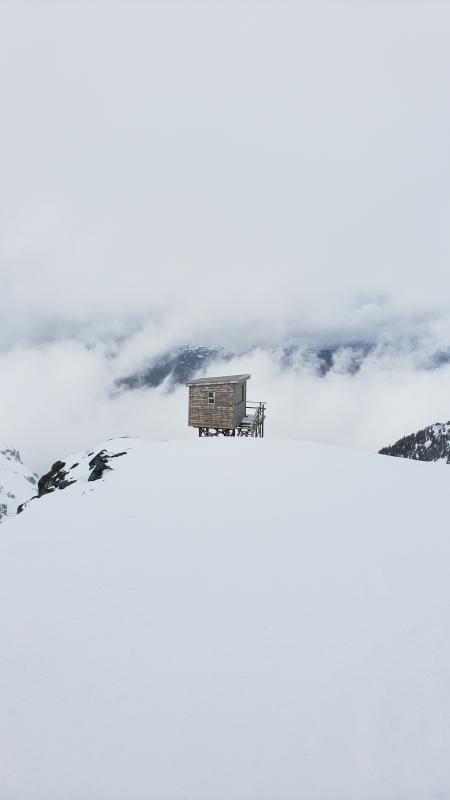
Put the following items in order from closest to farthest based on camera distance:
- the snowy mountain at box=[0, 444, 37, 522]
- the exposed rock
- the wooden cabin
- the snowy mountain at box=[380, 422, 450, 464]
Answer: the exposed rock, the wooden cabin, the snowy mountain at box=[0, 444, 37, 522], the snowy mountain at box=[380, 422, 450, 464]

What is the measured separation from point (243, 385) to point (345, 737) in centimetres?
2793

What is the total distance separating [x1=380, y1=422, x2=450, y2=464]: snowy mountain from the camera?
514 ft

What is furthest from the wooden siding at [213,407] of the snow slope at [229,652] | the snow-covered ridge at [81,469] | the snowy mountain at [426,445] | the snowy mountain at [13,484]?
the snowy mountain at [426,445]

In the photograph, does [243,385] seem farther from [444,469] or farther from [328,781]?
[328,781]

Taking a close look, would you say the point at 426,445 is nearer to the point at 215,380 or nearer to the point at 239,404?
the point at 239,404

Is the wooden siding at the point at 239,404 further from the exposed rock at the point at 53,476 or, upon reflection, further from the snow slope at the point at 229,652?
the snow slope at the point at 229,652

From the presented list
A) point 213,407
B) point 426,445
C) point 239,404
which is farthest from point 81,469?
point 426,445

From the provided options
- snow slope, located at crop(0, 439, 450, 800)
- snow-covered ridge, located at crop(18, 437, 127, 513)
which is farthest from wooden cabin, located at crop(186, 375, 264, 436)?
snow slope, located at crop(0, 439, 450, 800)

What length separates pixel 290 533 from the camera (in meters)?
9.77

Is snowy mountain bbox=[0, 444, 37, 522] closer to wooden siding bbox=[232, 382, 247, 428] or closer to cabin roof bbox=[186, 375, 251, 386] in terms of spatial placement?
wooden siding bbox=[232, 382, 247, 428]

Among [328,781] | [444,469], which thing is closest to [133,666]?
[328,781]

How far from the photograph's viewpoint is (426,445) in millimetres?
166500

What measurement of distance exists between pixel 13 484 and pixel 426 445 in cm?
17836

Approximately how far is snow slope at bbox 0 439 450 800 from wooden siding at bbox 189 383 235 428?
58.8 ft
